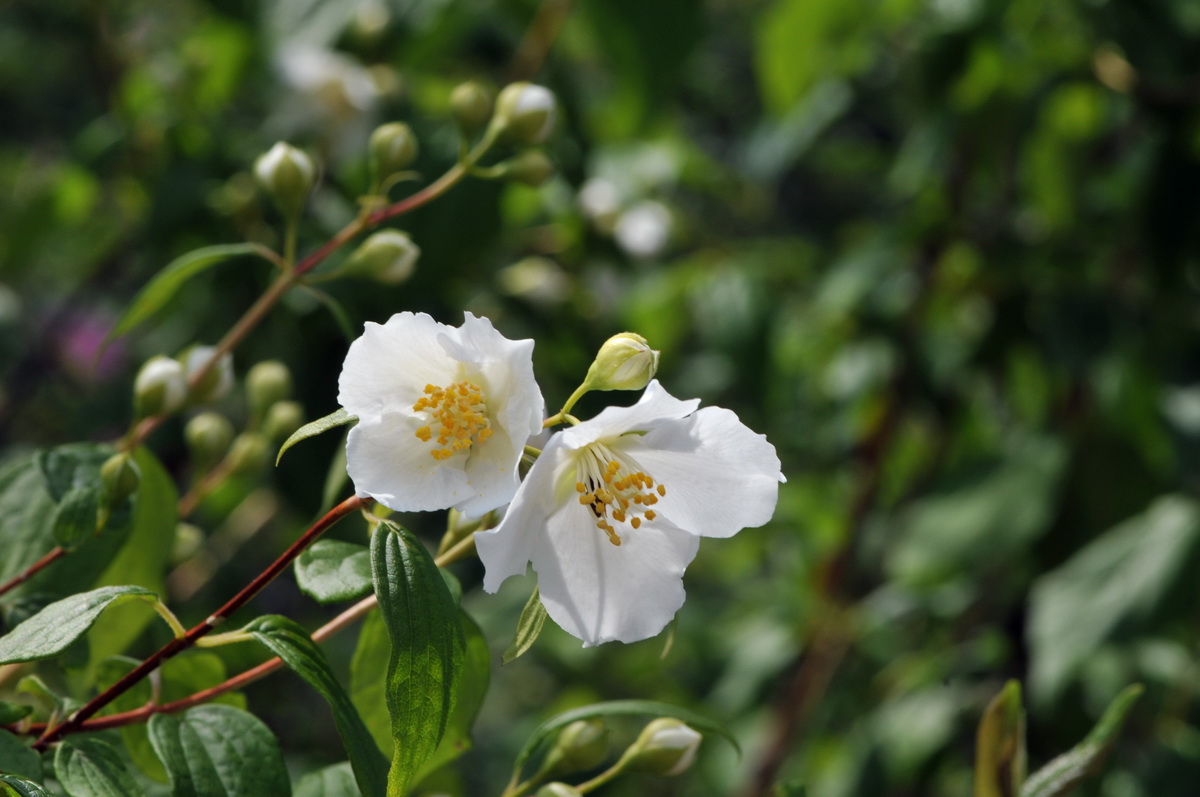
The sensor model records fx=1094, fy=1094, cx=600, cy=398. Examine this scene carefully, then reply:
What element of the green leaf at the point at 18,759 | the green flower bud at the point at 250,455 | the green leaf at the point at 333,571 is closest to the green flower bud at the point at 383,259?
the green flower bud at the point at 250,455

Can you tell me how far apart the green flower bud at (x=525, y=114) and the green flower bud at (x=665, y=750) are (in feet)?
1.48

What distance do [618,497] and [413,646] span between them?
0.58ft

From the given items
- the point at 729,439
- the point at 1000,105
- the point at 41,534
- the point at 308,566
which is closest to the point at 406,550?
the point at 308,566

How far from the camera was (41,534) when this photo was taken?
28.7 inches

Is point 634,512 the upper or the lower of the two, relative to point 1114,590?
upper

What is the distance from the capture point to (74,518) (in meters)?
0.64

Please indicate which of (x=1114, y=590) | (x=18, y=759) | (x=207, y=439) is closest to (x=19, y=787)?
(x=18, y=759)

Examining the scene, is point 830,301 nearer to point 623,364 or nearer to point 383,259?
point 383,259

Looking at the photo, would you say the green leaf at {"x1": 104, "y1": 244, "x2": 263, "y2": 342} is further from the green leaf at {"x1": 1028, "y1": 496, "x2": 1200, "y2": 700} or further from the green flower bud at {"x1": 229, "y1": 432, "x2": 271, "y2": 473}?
the green leaf at {"x1": 1028, "y1": 496, "x2": 1200, "y2": 700}

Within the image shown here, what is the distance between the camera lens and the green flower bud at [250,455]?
90 cm

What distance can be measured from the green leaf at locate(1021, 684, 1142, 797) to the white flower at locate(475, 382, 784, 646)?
0.27 meters

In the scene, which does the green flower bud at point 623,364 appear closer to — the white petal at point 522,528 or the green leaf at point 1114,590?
the white petal at point 522,528

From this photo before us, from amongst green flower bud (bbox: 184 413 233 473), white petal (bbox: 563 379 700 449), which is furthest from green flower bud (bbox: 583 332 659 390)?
green flower bud (bbox: 184 413 233 473)

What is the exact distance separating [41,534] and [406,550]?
1.18 ft
